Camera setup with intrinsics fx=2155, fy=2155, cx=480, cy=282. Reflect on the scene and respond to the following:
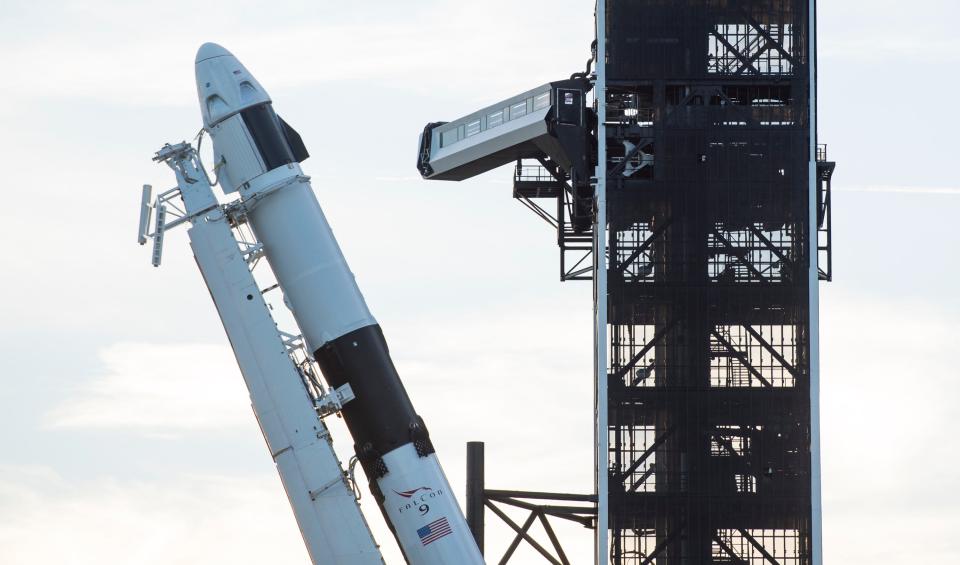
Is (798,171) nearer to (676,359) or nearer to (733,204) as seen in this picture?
(733,204)

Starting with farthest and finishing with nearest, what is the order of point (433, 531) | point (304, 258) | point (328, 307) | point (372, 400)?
point (304, 258) < point (328, 307) < point (372, 400) < point (433, 531)

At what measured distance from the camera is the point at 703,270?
193 feet

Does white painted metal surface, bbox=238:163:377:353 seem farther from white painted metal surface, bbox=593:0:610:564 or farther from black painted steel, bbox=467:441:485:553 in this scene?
black painted steel, bbox=467:441:485:553

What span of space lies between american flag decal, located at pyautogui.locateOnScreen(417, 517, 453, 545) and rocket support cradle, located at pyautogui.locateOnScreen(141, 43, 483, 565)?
0.9 inches

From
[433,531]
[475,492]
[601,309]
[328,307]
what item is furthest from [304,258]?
[475,492]

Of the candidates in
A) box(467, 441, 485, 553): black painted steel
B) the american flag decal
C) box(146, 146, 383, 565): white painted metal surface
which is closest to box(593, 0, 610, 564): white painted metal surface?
box(467, 441, 485, 553): black painted steel

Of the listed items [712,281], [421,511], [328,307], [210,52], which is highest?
[210,52]

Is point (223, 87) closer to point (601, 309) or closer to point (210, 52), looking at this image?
point (210, 52)

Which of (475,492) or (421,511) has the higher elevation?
(421,511)

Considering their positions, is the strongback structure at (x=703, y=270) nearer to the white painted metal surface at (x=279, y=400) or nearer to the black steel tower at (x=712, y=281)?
the black steel tower at (x=712, y=281)

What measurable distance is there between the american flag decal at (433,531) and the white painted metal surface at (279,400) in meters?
1.19

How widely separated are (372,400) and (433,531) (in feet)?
11.0

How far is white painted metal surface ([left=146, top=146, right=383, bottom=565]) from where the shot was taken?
4962cm

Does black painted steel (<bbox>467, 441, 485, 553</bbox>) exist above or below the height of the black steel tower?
below
